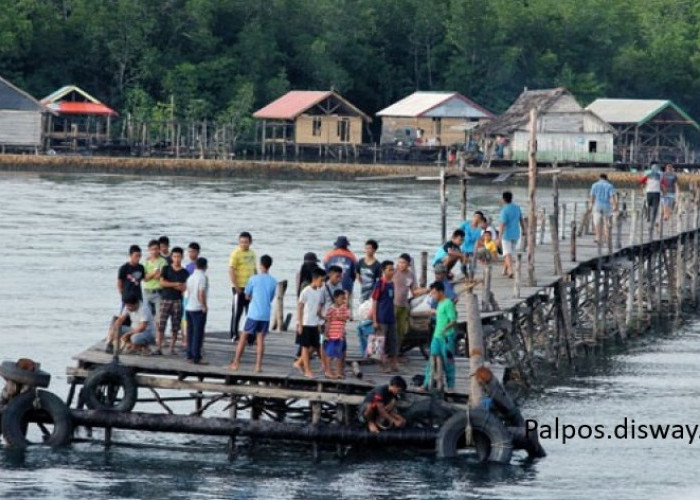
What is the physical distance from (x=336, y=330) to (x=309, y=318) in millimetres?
389

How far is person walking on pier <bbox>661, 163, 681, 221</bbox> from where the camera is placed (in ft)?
154

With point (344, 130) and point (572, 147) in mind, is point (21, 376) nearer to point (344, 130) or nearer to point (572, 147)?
point (572, 147)

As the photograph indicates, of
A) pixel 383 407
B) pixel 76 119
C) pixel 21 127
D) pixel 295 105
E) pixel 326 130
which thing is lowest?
pixel 383 407

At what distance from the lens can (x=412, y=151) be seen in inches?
4001

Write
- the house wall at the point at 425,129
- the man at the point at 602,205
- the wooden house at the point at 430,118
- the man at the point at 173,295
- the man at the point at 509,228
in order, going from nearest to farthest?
the man at the point at 173,295, the man at the point at 509,228, the man at the point at 602,205, the wooden house at the point at 430,118, the house wall at the point at 425,129

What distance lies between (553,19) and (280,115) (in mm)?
22361

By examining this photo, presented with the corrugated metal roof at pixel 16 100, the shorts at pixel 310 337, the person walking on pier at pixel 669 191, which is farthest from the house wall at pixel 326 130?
the shorts at pixel 310 337

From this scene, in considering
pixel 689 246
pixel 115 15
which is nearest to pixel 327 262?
pixel 689 246

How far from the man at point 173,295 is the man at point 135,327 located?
0.14 meters

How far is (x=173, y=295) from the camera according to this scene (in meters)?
25.9

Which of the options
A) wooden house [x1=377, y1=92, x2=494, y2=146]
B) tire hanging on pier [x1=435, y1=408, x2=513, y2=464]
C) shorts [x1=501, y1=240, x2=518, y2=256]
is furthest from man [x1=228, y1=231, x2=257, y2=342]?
wooden house [x1=377, y1=92, x2=494, y2=146]

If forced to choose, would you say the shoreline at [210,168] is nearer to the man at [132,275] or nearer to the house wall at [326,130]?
the house wall at [326,130]

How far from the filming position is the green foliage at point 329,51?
10450 centimetres

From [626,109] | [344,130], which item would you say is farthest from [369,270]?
[344,130]
